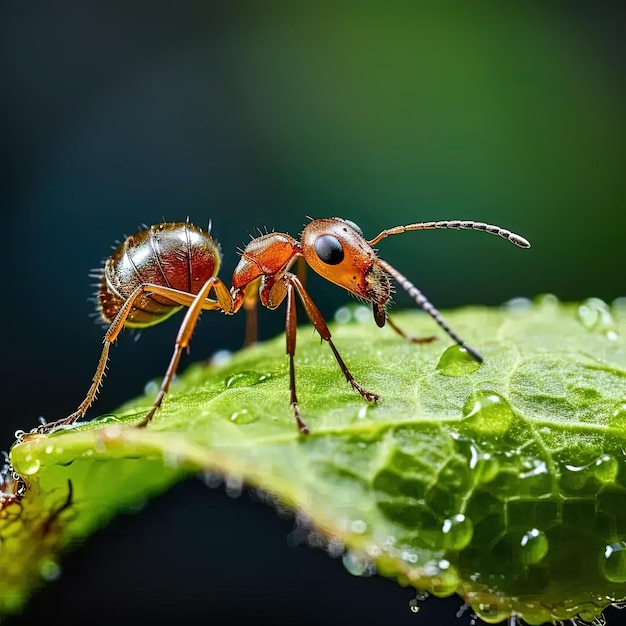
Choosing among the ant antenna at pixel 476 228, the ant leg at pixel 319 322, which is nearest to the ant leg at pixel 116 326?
the ant leg at pixel 319 322

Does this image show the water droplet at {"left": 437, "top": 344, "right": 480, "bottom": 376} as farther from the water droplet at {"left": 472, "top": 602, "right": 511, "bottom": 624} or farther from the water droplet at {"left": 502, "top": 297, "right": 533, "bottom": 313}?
the water droplet at {"left": 502, "top": 297, "right": 533, "bottom": 313}

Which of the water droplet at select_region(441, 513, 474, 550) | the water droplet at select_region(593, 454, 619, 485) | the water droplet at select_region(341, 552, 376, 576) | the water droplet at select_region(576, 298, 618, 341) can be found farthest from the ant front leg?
the water droplet at select_region(576, 298, 618, 341)

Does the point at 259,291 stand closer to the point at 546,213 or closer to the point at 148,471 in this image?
the point at 148,471

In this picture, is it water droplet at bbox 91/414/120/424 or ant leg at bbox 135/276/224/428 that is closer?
water droplet at bbox 91/414/120/424

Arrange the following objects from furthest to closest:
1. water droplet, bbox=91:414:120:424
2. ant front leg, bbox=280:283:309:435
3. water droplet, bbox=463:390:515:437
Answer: water droplet, bbox=91:414:120:424 < water droplet, bbox=463:390:515:437 < ant front leg, bbox=280:283:309:435

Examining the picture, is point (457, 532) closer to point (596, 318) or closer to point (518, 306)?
point (596, 318)

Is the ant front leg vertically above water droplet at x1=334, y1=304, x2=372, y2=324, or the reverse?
the ant front leg
